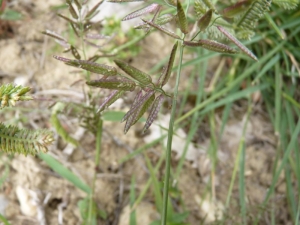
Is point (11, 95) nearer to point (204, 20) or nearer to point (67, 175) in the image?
point (204, 20)

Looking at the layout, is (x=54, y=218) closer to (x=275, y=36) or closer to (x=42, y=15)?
(x=42, y=15)

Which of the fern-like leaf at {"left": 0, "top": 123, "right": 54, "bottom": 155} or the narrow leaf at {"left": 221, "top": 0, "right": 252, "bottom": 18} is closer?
the narrow leaf at {"left": 221, "top": 0, "right": 252, "bottom": 18}

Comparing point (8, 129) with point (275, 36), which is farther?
point (275, 36)

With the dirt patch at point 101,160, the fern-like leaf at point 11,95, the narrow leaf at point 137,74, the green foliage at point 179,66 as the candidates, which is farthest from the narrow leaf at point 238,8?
the dirt patch at point 101,160

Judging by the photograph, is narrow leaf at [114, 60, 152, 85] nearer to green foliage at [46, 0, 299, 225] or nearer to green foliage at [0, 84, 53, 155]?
green foliage at [46, 0, 299, 225]

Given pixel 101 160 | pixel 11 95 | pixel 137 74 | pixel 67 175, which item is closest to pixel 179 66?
pixel 137 74

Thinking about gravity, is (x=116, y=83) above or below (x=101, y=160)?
below

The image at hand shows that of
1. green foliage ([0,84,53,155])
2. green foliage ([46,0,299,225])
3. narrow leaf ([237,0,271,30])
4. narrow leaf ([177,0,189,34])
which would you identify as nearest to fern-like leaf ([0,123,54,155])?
green foliage ([0,84,53,155])

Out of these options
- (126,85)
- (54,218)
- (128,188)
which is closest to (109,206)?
(128,188)
